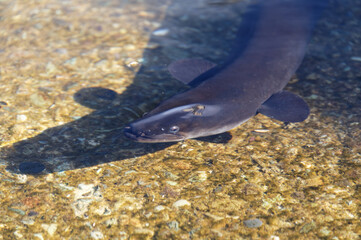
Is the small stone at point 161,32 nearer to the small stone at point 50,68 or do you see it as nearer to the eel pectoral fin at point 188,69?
the eel pectoral fin at point 188,69

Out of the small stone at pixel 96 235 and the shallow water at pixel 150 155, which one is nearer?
the small stone at pixel 96 235

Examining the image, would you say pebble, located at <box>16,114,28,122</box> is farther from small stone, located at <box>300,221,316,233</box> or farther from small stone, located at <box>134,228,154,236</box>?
small stone, located at <box>300,221,316,233</box>

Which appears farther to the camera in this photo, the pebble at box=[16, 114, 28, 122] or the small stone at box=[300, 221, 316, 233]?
the pebble at box=[16, 114, 28, 122]

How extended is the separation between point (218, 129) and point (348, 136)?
4.11 feet

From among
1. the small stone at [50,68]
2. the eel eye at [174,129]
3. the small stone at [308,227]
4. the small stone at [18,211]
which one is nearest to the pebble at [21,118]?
the small stone at [50,68]

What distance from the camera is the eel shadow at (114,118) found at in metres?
3.06

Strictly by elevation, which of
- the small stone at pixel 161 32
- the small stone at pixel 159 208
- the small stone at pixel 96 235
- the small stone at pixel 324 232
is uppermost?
the small stone at pixel 161 32

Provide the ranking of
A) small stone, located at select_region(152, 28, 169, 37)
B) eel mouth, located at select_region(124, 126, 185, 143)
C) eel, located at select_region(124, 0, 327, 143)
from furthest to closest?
small stone, located at select_region(152, 28, 169, 37) < eel, located at select_region(124, 0, 327, 143) < eel mouth, located at select_region(124, 126, 185, 143)

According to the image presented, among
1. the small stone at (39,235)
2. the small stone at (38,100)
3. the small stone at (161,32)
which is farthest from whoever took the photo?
the small stone at (161,32)

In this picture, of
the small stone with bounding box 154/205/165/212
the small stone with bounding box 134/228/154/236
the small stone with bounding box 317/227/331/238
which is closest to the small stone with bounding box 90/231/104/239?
the small stone with bounding box 134/228/154/236

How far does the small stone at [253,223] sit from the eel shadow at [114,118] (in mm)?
1025

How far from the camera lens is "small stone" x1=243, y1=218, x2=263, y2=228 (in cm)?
243

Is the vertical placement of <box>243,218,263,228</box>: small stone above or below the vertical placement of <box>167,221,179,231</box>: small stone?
below

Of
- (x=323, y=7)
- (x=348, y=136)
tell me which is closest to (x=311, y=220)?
(x=348, y=136)
